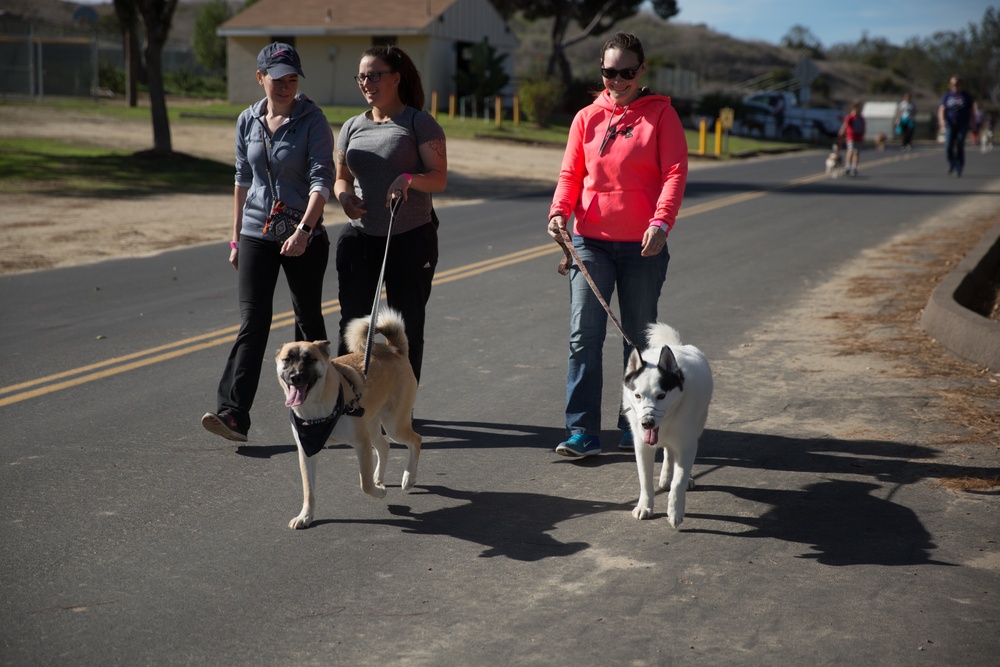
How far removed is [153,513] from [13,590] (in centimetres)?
92

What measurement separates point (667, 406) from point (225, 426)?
103 inches

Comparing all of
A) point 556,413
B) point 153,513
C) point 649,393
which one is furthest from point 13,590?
point 556,413

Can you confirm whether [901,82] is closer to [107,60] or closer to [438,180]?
[107,60]

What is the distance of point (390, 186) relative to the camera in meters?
5.66

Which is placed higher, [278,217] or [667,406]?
[278,217]

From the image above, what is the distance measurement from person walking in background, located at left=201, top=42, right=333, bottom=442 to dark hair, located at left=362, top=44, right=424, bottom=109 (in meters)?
0.43

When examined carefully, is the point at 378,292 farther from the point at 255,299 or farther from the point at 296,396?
the point at 296,396

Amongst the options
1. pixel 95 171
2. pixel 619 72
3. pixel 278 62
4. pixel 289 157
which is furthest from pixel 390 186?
pixel 95 171

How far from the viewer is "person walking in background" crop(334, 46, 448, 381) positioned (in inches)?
221

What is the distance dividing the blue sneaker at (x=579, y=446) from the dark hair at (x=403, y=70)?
2.00m

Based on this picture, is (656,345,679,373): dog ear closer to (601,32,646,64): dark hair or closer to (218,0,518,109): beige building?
(601,32,646,64): dark hair

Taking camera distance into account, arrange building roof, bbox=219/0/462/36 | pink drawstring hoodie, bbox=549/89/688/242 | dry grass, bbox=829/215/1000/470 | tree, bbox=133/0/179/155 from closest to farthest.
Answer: pink drawstring hoodie, bbox=549/89/688/242
dry grass, bbox=829/215/1000/470
tree, bbox=133/0/179/155
building roof, bbox=219/0/462/36

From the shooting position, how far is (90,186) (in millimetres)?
20094

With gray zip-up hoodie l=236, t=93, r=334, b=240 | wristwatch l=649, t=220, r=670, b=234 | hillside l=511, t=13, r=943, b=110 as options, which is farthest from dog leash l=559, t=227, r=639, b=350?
hillside l=511, t=13, r=943, b=110
